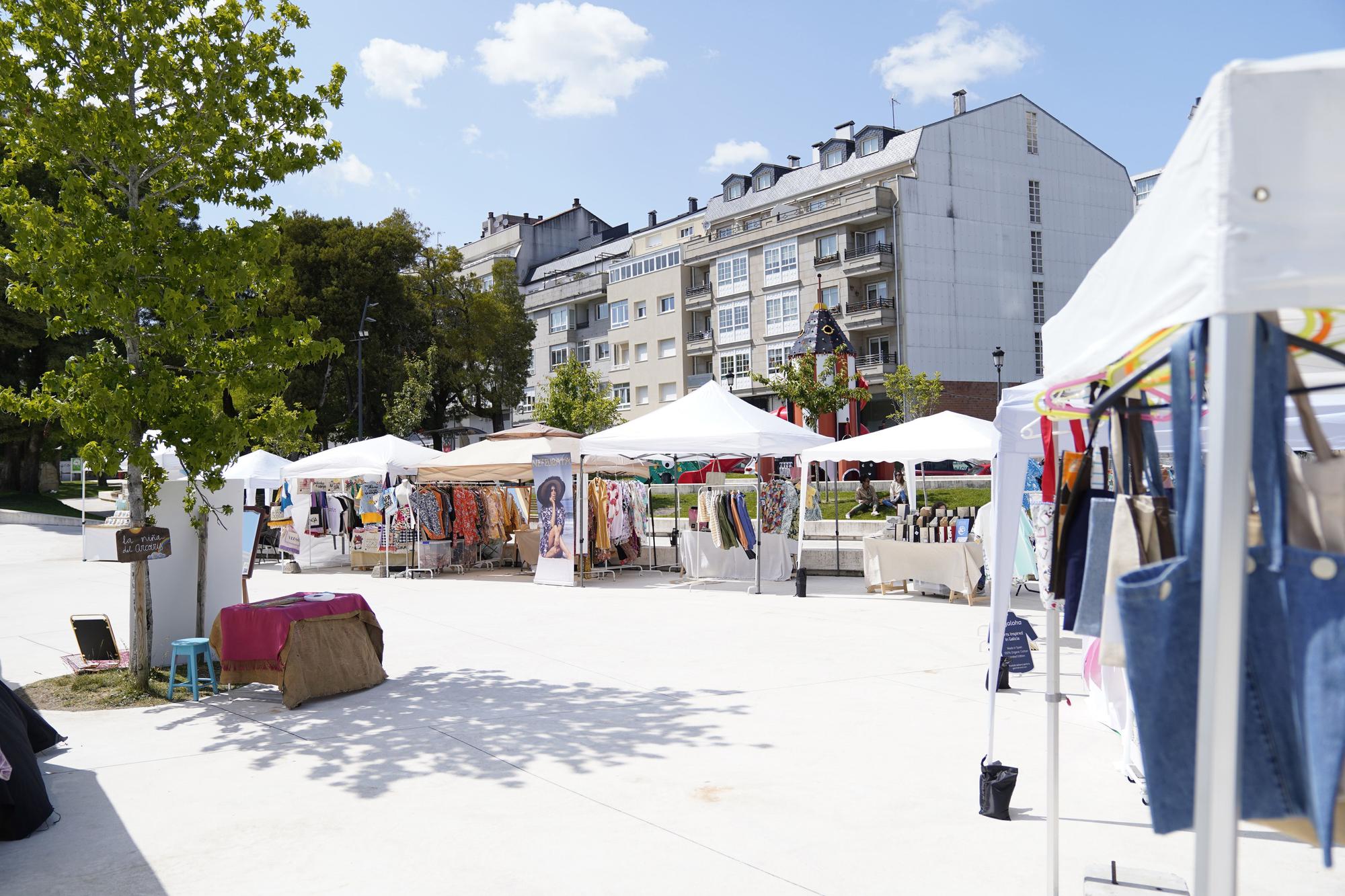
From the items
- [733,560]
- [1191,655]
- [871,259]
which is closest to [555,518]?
[733,560]

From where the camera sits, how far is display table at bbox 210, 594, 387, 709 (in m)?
7.88

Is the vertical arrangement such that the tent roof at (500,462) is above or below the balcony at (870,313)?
below

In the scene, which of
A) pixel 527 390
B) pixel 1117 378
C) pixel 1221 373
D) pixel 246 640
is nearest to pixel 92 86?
pixel 246 640

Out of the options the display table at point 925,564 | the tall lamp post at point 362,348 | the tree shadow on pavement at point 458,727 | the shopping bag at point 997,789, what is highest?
the tall lamp post at point 362,348

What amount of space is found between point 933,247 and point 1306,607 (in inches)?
1926

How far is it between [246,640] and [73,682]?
176 cm

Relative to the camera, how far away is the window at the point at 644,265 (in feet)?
199

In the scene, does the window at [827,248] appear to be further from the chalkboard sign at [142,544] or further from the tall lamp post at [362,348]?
the chalkboard sign at [142,544]

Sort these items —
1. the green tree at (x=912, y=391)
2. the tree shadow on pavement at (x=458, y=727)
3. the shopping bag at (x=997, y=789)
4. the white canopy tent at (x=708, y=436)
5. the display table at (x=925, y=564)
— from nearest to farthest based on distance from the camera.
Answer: the shopping bag at (x=997, y=789), the tree shadow on pavement at (x=458, y=727), the display table at (x=925, y=564), the white canopy tent at (x=708, y=436), the green tree at (x=912, y=391)

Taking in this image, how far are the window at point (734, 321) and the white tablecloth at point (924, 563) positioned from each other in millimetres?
41358

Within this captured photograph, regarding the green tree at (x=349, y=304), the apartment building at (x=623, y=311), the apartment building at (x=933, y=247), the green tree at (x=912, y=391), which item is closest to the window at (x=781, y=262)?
the apartment building at (x=933, y=247)

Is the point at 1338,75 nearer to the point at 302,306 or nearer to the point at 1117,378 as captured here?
the point at 1117,378

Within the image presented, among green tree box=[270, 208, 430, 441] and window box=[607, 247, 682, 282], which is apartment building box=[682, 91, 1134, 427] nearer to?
window box=[607, 247, 682, 282]

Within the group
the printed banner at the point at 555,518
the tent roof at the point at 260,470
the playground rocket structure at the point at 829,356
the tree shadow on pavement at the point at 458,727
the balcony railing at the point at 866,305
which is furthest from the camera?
the balcony railing at the point at 866,305
